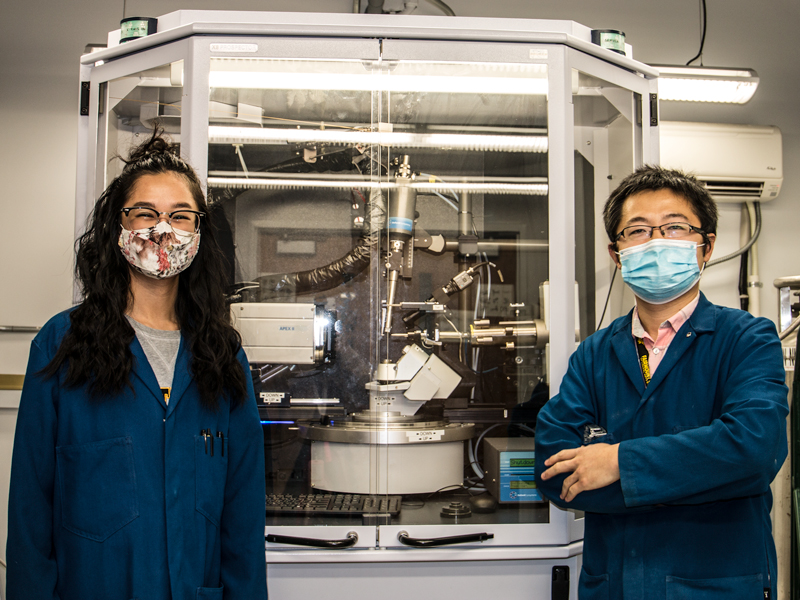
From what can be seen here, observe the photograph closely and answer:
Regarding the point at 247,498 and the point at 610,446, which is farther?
the point at 247,498

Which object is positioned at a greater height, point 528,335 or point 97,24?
point 97,24

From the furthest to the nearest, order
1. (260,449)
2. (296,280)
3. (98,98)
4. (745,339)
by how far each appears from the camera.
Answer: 1. (296,280)
2. (98,98)
3. (260,449)
4. (745,339)

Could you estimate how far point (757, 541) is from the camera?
1220 millimetres

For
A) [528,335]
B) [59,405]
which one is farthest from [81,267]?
[528,335]

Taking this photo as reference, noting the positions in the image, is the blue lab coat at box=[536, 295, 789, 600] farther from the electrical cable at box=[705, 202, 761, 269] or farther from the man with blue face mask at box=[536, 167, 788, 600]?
the electrical cable at box=[705, 202, 761, 269]

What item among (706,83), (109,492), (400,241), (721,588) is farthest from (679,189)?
(706,83)

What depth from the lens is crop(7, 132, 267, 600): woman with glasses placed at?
45.4 inches

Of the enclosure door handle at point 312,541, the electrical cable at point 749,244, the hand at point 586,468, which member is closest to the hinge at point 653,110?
the hand at point 586,468

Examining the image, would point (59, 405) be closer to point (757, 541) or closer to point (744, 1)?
point (757, 541)

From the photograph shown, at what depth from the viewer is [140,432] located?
1195 millimetres

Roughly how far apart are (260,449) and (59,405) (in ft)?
1.39

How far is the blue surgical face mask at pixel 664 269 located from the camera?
1348 mm

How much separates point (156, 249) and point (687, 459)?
1168 mm

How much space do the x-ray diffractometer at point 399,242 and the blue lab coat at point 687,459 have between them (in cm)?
46
